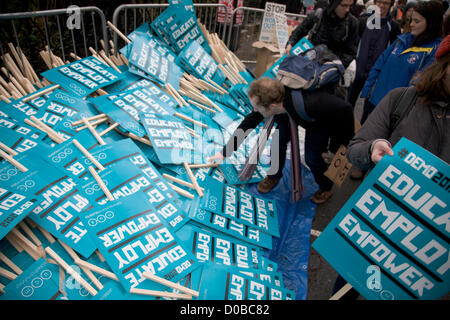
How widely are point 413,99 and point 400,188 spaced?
547mm

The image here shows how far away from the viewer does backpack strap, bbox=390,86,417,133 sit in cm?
158

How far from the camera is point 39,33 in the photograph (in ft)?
13.7

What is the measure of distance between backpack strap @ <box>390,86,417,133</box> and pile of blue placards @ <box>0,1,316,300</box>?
1.37 m

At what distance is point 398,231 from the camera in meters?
1.47

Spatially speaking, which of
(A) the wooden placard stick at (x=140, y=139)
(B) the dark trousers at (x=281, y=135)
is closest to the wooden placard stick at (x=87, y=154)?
(A) the wooden placard stick at (x=140, y=139)

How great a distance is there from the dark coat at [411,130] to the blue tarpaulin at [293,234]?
1.28 metres

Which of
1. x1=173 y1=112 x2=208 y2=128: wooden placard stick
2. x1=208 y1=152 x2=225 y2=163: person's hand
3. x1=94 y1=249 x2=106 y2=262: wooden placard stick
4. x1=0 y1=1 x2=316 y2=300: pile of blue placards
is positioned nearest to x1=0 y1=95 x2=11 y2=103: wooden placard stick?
x1=0 y1=1 x2=316 y2=300: pile of blue placards

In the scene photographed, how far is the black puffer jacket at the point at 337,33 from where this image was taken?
12.6 ft

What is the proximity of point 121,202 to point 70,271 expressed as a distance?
0.53 meters

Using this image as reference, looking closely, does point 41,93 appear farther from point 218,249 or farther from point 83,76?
point 218,249

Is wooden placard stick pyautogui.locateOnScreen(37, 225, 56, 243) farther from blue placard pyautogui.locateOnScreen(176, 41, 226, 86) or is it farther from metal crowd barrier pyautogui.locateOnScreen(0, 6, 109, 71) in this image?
blue placard pyautogui.locateOnScreen(176, 41, 226, 86)

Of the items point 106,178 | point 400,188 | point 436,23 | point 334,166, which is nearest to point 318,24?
point 436,23

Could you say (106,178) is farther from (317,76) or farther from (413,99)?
(413,99)

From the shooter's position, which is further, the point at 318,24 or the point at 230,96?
the point at 230,96
